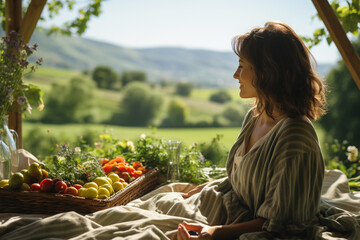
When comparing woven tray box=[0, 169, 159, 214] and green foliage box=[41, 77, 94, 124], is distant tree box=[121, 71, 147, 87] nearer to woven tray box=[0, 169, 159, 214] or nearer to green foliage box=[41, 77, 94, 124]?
green foliage box=[41, 77, 94, 124]

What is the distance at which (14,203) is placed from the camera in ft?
7.49

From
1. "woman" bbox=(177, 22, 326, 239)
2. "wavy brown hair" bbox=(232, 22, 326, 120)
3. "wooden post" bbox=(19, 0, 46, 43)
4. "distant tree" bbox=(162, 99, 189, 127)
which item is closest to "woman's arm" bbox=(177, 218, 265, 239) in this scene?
"woman" bbox=(177, 22, 326, 239)

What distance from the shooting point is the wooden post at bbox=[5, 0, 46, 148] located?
310 centimetres

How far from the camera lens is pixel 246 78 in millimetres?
1883

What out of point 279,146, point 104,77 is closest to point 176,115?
point 104,77

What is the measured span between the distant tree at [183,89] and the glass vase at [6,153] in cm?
1076

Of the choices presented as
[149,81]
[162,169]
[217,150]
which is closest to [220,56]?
[149,81]

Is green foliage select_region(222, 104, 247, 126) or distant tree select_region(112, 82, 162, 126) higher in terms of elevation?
distant tree select_region(112, 82, 162, 126)

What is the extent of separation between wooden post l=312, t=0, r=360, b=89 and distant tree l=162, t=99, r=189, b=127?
8902mm

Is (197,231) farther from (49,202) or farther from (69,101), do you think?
(69,101)

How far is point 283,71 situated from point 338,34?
0.82 m

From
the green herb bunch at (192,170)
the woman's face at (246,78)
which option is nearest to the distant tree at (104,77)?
the green herb bunch at (192,170)

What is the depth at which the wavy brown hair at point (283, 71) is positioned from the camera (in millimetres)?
1743

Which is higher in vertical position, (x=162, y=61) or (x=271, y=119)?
(x=162, y=61)
